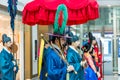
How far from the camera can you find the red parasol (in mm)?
6644

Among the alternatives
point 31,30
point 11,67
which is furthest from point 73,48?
point 31,30

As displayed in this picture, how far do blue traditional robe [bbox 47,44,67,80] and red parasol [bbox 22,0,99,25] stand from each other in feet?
5.11

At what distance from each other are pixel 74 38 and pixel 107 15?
11.8m

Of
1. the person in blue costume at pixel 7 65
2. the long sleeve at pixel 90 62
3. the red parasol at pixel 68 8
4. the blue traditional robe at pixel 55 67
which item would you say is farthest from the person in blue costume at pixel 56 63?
the long sleeve at pixel 90 62

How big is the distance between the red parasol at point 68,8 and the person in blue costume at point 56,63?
1408 millimetres

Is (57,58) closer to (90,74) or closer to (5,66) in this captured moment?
(5,66)

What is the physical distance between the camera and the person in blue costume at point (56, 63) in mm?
5145

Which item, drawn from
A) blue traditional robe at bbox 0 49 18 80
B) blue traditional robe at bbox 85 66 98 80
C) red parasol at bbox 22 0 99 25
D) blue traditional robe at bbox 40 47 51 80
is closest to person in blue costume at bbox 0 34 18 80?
blue traditional robe at bbox 0 49 18 80

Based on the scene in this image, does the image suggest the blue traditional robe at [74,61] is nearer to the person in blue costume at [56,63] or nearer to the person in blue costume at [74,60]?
the person in blue costume at [74,60]

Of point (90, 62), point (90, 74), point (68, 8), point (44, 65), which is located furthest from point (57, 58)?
point (90, 74)

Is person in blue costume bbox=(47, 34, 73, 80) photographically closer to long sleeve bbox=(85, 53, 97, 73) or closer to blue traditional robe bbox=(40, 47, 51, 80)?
blue traditional robe bbox=(40, 47, 51, 80)

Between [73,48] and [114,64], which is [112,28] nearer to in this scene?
[114,64]

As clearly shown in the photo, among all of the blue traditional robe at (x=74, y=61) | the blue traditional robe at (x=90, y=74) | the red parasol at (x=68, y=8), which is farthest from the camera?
the blue traditional robe at (x=90, y=74)

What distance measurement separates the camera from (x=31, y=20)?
22.9ft
